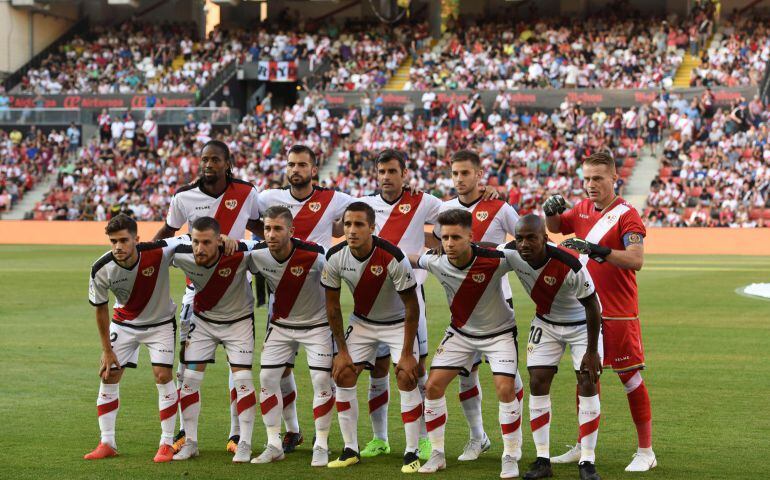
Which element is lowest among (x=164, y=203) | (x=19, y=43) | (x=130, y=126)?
(x=164, y=203)

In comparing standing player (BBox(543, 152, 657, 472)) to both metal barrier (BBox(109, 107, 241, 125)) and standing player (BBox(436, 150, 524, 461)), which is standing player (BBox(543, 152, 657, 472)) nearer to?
standing player (BBox(436, 150, 524, 461))

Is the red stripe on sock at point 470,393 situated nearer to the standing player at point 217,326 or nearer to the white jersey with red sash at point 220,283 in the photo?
the standing player at point 217,326

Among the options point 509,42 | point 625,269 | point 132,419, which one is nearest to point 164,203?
point 509,42

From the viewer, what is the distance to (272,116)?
1823 inches

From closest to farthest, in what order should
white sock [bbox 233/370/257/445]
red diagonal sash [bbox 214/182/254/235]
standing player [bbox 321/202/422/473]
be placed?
standing player [bbox 321/202/422/473]
white sock [bbox 233/370/257/445]
red diagonal sash [bbox 214/182/254/235]

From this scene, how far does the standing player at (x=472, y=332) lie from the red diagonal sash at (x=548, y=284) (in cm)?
28

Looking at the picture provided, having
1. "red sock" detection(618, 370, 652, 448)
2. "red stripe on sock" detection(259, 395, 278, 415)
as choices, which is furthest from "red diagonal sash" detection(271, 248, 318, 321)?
"red sock" detection(618, 370, 652, 448)

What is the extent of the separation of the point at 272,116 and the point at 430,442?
39105mm

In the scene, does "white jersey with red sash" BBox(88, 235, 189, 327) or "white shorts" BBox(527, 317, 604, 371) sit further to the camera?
"white jersey with red sash" BBox(88, 235, 189, 327)

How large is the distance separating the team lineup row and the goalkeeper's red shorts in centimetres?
1

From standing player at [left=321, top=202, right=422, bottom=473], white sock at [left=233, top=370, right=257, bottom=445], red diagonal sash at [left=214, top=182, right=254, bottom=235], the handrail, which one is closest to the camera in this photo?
standing player at [left=321, top=202, right=422, bottom=473]

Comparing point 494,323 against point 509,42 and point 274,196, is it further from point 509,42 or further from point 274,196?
point 509,42

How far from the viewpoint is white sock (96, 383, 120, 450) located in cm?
847

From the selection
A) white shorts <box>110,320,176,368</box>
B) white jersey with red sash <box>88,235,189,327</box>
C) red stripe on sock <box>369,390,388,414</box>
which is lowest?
red stripe on sock <box>369,390,388,414</box>
